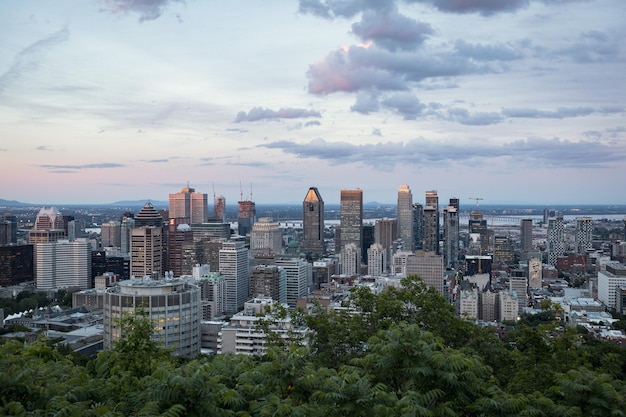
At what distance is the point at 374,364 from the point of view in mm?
5660

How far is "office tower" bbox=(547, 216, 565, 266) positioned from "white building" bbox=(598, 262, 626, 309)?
23735 millimetres

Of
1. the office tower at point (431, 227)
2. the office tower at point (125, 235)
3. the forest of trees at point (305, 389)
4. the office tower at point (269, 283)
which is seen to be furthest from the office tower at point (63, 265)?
the forest of trees at point (305, 389)

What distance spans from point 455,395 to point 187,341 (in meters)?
20.9

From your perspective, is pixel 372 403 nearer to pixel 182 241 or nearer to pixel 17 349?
pixel 17 349

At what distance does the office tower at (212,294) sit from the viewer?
40.9m

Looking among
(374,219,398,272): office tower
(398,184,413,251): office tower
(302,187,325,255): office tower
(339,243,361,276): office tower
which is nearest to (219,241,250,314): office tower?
(339,243,361,276): office tower

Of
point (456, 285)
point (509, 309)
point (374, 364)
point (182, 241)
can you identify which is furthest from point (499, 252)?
point (374, 364)

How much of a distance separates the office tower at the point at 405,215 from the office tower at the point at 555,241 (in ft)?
69.2

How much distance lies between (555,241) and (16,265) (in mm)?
68471

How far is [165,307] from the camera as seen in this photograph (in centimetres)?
2383

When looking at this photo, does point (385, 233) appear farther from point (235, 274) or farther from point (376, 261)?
point (235, 274)

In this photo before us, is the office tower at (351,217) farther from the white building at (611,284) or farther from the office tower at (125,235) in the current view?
the white building at (611,284)

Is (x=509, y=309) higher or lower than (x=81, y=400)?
lower

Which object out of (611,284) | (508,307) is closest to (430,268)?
(508,307)
